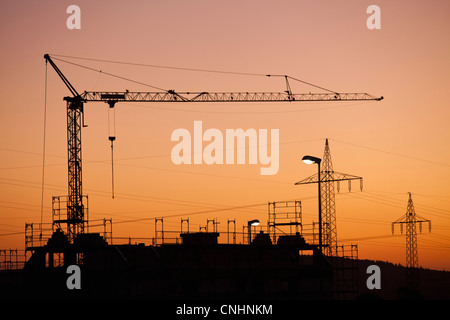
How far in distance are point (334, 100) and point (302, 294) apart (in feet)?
264

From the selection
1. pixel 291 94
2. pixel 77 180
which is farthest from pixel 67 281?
pixel 291 94

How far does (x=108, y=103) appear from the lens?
416 feet

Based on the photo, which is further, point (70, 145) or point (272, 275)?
point (70, 145)

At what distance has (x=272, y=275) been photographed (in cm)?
6425

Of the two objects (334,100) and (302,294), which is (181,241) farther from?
(334,100)

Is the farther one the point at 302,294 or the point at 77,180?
the point at 77,180

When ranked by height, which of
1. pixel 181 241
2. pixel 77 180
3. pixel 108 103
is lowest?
pixel 181 241

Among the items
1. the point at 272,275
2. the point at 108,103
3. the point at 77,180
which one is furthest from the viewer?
the point at 108,103

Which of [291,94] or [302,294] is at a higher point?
[291,94]
